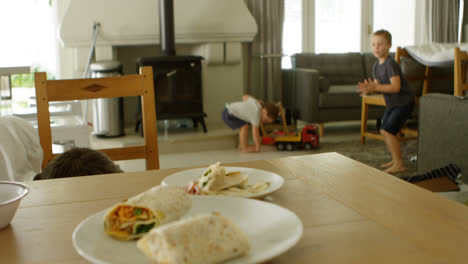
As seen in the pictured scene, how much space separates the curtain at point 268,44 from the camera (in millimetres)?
5559

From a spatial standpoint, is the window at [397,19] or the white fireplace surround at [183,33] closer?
the white fireplace surround at [183,33]

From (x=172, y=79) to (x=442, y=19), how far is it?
3.91 m

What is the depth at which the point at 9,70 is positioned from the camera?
119 inches

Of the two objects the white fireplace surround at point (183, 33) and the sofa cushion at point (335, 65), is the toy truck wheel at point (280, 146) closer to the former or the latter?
the white fireplace surround at point (183, 33)

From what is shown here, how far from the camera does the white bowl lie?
2.46 ft

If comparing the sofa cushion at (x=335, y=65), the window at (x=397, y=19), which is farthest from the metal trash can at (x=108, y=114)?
the window at (x=397, y=19)

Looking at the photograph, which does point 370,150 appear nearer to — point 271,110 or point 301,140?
point 301,140

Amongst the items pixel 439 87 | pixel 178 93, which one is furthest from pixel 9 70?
pixel 439 87

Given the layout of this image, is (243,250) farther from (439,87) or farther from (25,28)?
(25,28)

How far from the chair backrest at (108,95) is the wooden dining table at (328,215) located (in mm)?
465

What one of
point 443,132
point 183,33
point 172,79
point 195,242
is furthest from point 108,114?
point 195,242

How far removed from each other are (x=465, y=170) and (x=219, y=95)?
3.38 meters

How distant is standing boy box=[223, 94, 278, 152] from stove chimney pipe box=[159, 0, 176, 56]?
0.80 m

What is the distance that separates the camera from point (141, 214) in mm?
647
